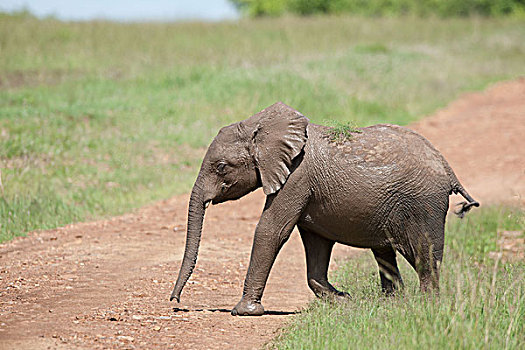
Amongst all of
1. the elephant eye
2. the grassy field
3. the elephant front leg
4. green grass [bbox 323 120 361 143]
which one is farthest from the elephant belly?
the grassy field

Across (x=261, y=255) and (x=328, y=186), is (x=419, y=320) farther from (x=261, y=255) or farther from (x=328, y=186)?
(x=261, y=255)

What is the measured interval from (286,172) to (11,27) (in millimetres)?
20542

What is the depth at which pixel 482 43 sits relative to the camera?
3312cm

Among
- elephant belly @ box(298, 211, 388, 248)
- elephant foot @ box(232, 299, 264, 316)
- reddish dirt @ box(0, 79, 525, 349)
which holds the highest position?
elephant belly @ box(298, 211, 388, 248)

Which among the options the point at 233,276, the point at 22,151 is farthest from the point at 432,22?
the point at 233,276

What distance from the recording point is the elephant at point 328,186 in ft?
20.2

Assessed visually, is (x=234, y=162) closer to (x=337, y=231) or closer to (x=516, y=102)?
(x=337, y=231)

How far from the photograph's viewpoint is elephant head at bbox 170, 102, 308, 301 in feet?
20.3

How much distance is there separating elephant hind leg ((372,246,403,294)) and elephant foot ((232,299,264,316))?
123 centimetres

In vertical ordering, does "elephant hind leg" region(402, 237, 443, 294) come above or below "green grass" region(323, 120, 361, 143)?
below

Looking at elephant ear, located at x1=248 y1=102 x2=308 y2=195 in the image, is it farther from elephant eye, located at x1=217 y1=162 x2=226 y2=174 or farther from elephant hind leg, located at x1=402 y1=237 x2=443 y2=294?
→ elephant hind leg, located at x1=402 y1=237 x2=443 y2=294

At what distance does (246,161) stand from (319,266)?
48.7 inches

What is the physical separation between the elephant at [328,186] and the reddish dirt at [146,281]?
1.61ft

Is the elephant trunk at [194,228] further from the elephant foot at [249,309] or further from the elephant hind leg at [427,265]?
the elephant hind leg at [427,265]
